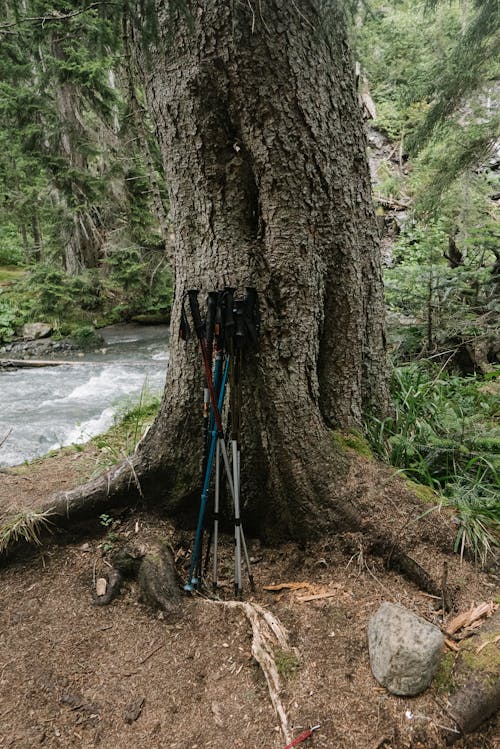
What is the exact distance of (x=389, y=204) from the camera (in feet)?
49.8

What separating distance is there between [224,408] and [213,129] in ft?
5.23

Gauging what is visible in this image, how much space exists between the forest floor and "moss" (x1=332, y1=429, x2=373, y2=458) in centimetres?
38

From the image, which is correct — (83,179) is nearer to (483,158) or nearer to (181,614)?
(483,158)

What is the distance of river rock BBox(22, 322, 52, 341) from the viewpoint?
12.7 meters

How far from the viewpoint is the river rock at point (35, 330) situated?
1267cm

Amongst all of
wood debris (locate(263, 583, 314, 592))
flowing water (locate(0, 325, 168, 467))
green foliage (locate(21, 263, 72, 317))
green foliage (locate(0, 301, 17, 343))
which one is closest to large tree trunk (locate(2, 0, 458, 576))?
wood debris (locate(263, 583, 314, 592))

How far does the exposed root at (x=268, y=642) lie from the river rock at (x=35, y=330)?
1220cm

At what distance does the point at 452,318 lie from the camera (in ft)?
17.1

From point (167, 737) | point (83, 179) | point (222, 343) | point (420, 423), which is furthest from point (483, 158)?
point (83, 179)

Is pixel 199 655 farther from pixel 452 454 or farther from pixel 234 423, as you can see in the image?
pixel 452 454

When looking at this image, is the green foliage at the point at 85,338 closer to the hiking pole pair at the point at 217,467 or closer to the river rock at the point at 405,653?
the hiking pole pair at the point at 217,467

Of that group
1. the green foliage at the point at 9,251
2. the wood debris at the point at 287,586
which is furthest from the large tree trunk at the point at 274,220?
the green foliage at the point at 9,251

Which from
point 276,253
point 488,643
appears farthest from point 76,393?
point 488,643

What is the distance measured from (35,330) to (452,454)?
496 inches
